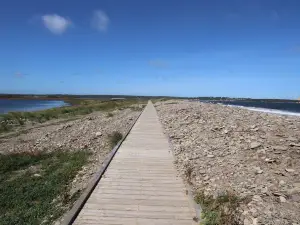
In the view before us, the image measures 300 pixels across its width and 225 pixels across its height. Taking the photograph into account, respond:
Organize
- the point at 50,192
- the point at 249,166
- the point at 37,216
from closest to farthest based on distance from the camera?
1. the point at 37,216
2. the point at 50,192
3. the point at 249,166

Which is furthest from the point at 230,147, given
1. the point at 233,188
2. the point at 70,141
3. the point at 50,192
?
the point at 70,141

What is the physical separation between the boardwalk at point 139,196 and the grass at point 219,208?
1.03 ft

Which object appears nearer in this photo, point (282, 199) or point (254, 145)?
point (282, 199)

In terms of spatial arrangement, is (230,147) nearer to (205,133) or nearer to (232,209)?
(205,133)

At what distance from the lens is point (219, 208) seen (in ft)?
19.9

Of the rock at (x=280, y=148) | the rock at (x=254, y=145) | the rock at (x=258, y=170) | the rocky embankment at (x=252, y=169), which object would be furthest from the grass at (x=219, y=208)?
the rock at (x=254, y=145)

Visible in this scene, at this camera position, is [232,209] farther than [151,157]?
No

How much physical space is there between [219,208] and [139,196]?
5.91ft

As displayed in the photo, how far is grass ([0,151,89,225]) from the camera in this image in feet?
23.0

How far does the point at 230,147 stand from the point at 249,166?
110 inches

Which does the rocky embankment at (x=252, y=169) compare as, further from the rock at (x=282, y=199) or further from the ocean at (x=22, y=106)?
the ocean at (x=22, y=106)

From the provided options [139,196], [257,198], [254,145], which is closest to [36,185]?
[139,196]

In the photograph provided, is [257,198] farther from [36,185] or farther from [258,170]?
[36,185]

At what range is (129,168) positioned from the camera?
29.8ft
